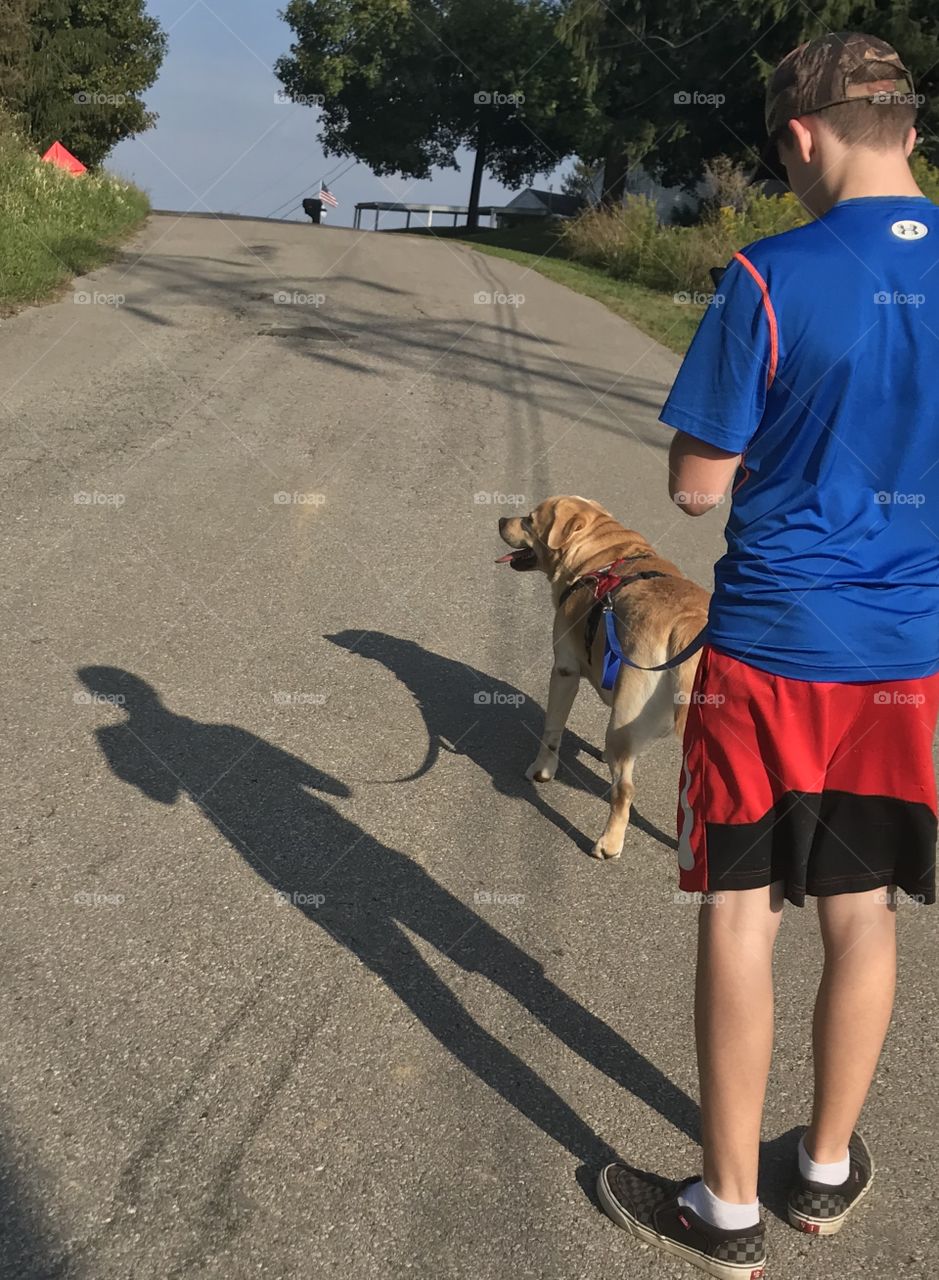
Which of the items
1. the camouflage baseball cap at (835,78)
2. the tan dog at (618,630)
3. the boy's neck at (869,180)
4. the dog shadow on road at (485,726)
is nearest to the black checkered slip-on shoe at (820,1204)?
the tan dog at (618,630)

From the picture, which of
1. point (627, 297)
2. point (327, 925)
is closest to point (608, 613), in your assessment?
point (327, 925)

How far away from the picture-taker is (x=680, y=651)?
12.9 ft

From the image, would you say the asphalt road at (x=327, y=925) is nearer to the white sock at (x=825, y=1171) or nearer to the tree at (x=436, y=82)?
the white sock at (x=825, y=1171)

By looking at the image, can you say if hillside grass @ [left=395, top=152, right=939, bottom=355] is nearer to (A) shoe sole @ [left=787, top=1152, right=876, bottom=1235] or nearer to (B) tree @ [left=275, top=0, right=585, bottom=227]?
(A) shoe sole @ [left=787, top=1152, right=876, bottom=1235]

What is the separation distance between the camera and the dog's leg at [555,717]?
4.70 m

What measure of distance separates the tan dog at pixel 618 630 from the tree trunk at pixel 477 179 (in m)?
45.7

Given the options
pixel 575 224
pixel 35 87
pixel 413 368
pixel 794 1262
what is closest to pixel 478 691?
pixel 794 1262

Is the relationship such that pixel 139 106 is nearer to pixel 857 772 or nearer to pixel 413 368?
pixel 413 368

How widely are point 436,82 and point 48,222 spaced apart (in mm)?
35058

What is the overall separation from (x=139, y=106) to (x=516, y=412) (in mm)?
21676

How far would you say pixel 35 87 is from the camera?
1017 inches

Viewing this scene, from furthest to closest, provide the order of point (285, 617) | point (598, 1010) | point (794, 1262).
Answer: point (285, 617) → point (598, 1010) → point (794, 1262)

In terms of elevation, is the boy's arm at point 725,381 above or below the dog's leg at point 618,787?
above

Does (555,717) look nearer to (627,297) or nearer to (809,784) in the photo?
(809,784)
